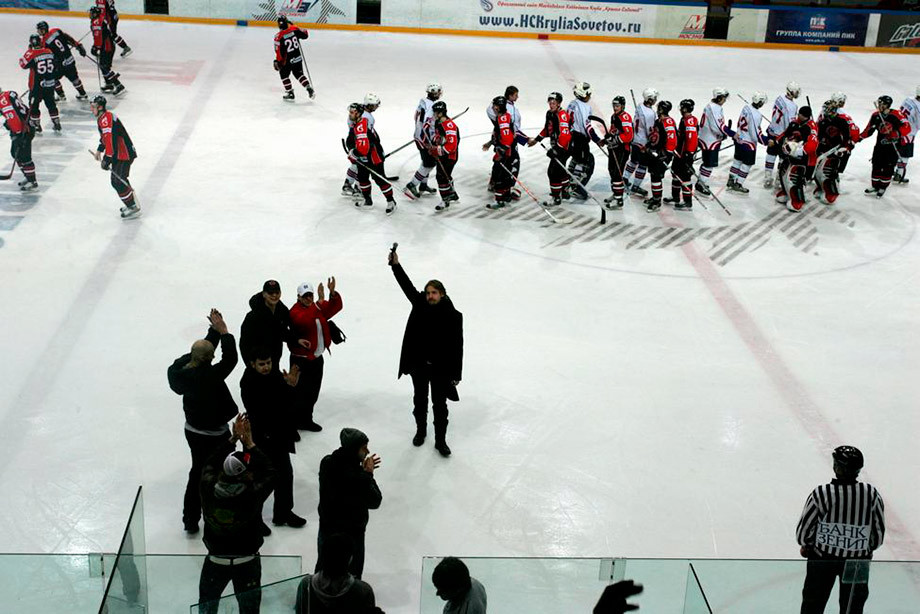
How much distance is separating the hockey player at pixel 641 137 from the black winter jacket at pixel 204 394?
6695 mm

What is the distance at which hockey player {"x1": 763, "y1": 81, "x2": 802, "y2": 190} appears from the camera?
1202 centimetres

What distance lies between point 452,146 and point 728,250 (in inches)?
110

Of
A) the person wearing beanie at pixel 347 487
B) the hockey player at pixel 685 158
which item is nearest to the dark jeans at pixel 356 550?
the person wearing beanie at pixel 347 487

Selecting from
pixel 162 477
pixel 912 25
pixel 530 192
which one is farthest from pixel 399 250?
pixel 912 25

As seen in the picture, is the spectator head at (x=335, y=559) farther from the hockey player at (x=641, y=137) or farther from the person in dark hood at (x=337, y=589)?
the hockey player at (x=641, y=137)

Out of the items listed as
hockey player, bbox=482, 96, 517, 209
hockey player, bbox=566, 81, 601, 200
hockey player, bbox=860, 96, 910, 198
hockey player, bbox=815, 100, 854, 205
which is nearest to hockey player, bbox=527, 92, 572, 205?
hockey player, bbox=566, 81, 601, 200

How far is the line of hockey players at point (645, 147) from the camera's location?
10.6m

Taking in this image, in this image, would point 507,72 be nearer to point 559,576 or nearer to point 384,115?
point 384,115

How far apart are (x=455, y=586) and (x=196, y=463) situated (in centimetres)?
220

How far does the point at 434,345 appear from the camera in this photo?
20.5ft

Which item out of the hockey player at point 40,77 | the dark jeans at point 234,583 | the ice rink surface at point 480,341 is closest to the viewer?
the dark jeans at point 234,583

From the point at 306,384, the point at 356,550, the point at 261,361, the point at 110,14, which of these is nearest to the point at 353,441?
the point at 356,550

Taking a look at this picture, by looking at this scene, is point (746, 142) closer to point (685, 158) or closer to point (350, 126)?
point (685, 158)

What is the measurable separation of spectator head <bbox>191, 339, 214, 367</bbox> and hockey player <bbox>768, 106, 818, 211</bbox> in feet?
25.3
